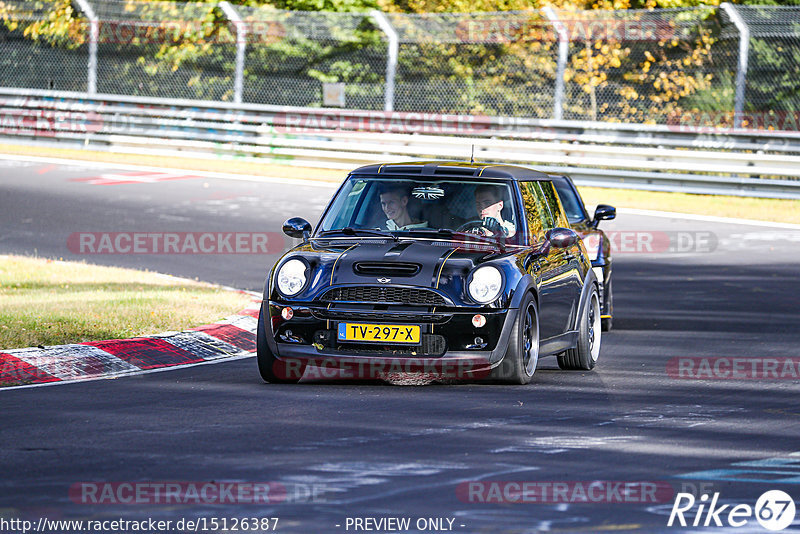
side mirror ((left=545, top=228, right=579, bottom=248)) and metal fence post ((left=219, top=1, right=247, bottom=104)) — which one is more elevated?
metal fence post ((left=219, top=1, right=247, bottom=104))

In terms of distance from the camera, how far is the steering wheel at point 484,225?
9.94 meters

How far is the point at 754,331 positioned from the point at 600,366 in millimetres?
2489

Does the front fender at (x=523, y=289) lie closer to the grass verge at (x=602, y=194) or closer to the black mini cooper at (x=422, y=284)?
the black mini cooper at (x=422, y=284)

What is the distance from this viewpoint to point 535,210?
411 inches

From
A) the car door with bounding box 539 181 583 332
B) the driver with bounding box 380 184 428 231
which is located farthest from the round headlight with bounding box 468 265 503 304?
the car door with bounding box 539 181 583 332

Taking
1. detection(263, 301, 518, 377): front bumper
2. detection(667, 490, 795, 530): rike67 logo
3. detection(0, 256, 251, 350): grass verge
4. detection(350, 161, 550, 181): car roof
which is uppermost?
detection(350, 161, 550, 181): car roof

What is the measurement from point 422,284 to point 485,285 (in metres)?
0.40

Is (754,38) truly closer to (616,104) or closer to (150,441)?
(616,104)

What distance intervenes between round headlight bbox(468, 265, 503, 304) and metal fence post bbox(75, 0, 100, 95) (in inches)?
813

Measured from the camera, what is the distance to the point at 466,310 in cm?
898

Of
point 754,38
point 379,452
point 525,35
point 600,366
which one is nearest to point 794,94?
point 754,38

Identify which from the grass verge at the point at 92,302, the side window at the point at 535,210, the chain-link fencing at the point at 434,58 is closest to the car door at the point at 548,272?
the side window at the point at 535,210

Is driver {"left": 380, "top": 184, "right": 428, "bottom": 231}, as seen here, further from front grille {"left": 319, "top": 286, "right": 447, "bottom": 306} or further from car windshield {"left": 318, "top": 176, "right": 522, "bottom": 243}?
front grille {"left": 319, "top": 286, "right": 447, "bottom": 306}

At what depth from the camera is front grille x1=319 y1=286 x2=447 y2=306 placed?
8984 millimetres
